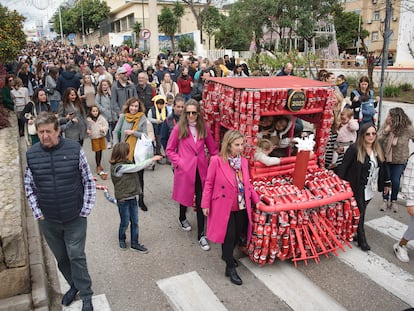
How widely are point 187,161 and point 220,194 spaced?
1.07m

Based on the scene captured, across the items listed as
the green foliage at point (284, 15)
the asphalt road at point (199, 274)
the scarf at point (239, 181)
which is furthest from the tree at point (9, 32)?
the green foliage at point (284, 15)

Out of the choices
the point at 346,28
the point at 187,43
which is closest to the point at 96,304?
the point at 187,43

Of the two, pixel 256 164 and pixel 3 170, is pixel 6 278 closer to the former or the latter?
pixel 3 170

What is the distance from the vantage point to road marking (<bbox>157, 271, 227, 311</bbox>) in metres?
4.06

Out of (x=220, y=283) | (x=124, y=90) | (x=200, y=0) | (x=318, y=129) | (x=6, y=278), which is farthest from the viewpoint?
(x=200, y=0)

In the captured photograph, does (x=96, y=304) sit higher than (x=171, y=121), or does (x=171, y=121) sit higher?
(x=171, y=121)

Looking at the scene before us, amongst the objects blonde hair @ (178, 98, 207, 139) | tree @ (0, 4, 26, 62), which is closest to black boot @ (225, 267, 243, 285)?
blonde hair @ (178, 98, 207, 139)

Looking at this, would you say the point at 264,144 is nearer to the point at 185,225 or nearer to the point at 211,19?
the point at 185,225

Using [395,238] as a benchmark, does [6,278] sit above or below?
above

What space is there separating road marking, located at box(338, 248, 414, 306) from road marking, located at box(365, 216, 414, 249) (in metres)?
0.74

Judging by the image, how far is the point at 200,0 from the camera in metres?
43.4

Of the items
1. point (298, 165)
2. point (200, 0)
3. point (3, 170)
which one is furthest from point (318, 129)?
point (200, 0)

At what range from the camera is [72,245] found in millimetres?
3695

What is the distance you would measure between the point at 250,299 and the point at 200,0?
4361cm
